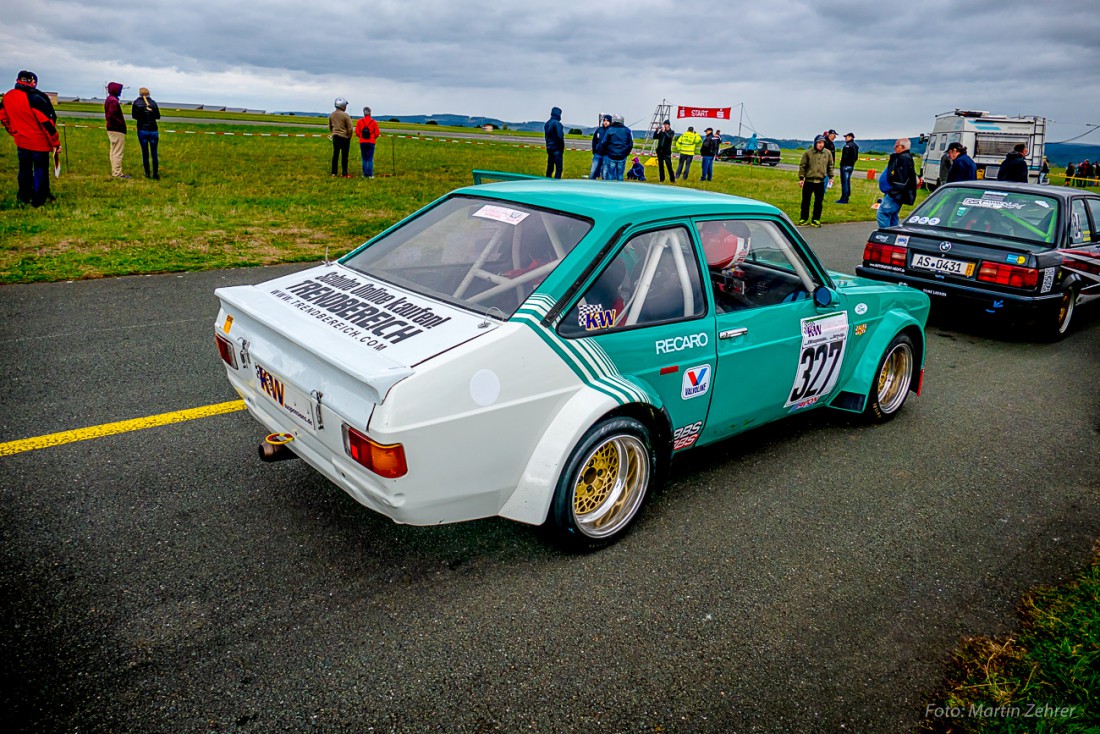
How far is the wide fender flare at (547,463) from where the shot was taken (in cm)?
272

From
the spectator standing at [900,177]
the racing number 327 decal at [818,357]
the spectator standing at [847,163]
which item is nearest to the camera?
the racing number 327 decal at [818,357]

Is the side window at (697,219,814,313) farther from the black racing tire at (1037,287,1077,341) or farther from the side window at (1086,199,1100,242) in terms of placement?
the side window at (1086,199,1100,242)

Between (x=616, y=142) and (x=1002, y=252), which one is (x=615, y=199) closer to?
(x=1002, y=252)

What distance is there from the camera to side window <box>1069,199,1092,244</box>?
705 cm

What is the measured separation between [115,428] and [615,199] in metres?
2.88

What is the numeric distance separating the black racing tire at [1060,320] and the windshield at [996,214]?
0.57 meters

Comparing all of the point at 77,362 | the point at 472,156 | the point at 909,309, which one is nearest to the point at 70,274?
the point at 77,362

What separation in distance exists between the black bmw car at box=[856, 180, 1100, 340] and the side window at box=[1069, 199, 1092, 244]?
11mm

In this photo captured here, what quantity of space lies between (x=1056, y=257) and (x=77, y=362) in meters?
7.98

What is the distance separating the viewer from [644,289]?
10.4 feet

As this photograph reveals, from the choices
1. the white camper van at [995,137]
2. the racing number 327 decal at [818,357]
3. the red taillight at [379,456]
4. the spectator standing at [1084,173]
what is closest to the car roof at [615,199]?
the racing number 327 decal at [818,357]

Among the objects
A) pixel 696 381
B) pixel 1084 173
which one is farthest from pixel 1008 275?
pixel 1084 173

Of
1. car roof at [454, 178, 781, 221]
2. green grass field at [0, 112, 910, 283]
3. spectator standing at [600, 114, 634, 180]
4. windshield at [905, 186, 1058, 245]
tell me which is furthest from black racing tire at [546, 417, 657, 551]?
spectator standing at [600, 114, 634, 180]

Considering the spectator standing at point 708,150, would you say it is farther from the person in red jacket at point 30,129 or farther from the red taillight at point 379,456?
the red taillight at point 379,456
